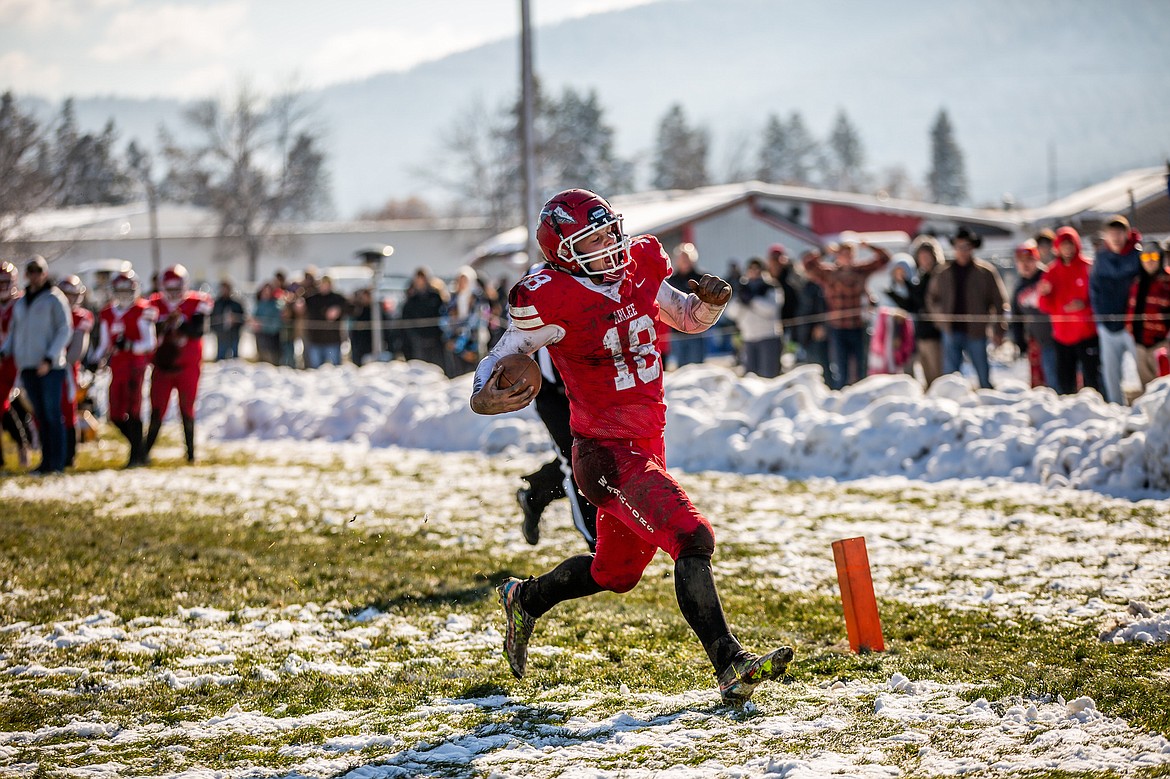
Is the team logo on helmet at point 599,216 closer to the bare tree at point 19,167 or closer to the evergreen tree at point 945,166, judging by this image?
the bare tree at point 19,167

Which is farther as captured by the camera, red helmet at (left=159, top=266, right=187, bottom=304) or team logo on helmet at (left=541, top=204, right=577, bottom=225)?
red helmet at (left=159, top=266, right=187, bottom=304)

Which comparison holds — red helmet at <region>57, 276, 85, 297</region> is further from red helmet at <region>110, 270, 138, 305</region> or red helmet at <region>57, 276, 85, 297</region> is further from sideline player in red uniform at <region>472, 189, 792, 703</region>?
sideline player in red uniform at <region>472, 189, 792, 703</region>

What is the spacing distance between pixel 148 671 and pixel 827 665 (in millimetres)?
2955

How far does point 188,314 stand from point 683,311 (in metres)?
8.55

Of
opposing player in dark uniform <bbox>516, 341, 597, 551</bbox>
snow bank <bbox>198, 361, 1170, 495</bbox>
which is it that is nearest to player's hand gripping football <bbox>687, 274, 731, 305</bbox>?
opposing player in dark uniform <bbox>516, 341, 597, 551</bbox>

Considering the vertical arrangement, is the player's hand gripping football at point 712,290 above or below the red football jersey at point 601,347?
above

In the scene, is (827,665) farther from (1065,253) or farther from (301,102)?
(301,102)

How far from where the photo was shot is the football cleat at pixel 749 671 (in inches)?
168

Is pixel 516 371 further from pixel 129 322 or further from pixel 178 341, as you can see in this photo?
pixel 129 322

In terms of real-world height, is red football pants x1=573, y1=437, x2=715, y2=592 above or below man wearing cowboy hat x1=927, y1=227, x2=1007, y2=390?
below

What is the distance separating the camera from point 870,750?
3.97m

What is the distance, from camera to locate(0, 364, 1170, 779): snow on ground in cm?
411

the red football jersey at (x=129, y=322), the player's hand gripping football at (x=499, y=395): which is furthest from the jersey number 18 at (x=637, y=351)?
the red football jersey at (x=129, y=322)

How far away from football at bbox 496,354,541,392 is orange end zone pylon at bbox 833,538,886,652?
61.0 inches
